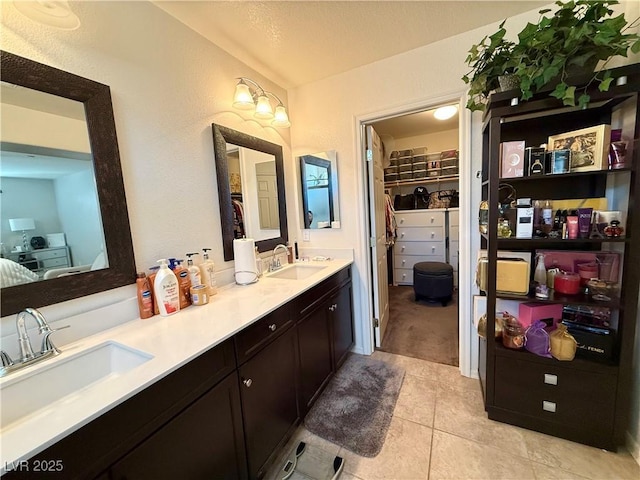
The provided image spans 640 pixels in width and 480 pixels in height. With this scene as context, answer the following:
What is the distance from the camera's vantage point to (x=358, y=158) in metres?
2.20

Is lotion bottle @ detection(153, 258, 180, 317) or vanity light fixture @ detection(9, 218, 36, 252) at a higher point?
vanity light fixture @ detection(9, 218, 36, 252)

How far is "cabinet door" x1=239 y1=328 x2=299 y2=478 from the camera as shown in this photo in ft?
3.91

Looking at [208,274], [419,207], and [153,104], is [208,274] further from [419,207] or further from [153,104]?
[419,207]

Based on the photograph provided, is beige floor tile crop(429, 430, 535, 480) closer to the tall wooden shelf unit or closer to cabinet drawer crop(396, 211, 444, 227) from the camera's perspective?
the tall wooden shelf unit

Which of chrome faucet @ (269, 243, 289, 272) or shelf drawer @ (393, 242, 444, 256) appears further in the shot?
shelf drawer @ (393, 242, 444, 256)

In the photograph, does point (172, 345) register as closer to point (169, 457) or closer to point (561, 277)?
point (169, 457)

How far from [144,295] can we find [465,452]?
1.85 meters

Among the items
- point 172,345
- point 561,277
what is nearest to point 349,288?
point 561,277

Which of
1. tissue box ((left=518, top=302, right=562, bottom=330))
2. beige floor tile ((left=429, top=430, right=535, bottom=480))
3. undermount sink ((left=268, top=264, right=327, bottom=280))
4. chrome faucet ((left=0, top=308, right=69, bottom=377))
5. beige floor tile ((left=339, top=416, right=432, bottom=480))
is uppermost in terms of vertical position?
chrome faucet ((left=0, top=308, right=69, bottom=377))

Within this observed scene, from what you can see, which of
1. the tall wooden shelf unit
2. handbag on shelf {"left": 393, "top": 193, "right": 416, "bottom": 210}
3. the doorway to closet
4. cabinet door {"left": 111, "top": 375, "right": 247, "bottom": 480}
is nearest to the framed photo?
the tall wooden shelf unit

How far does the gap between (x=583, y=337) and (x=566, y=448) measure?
23.4 inches

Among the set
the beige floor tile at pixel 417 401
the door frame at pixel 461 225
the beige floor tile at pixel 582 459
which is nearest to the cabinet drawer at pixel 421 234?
the door frame at pixel 461 225

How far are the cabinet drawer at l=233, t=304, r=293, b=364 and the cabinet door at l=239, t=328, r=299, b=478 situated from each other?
39 millimetres

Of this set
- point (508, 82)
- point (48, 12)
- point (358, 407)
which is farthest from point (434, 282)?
point (48, 12)
